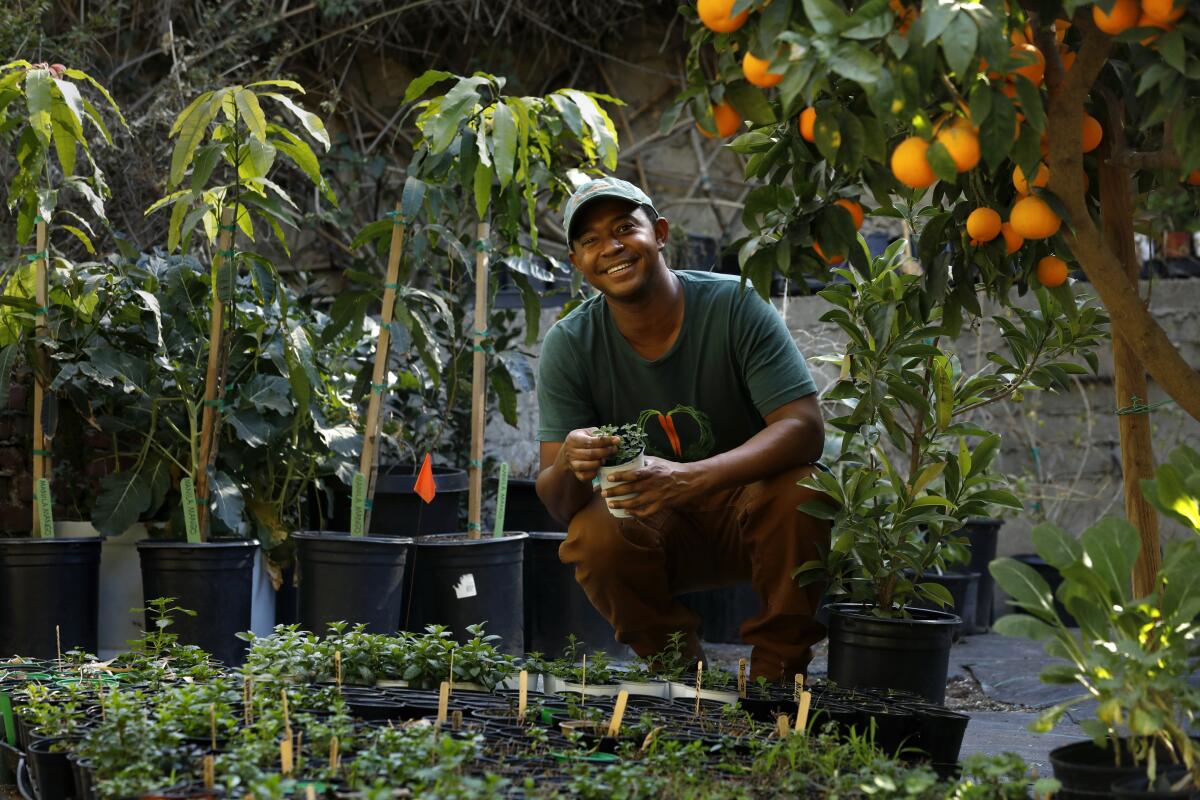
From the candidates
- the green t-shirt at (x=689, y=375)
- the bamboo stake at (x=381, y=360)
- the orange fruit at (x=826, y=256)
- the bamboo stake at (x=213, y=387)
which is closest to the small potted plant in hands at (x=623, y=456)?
the green t-shirt at (x=689, y=375)

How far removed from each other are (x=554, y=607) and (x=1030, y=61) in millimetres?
2762

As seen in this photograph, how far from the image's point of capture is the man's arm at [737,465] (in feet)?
8.81

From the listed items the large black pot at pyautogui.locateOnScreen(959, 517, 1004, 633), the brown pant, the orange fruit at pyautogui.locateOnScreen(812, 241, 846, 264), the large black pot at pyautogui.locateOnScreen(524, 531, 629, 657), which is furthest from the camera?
the large black pot at pyautogui.locateOnScreen(959, 517, 1004, 633)

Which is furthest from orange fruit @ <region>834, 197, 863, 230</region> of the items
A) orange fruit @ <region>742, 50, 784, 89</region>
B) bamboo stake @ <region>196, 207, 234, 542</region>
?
bamboo stake @ <region>196, 207, 234, 542</region>

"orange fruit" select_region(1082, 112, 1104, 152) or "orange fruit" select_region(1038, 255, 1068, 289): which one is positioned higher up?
"orange fruit" select_region(1082, 112, 1104, 152)

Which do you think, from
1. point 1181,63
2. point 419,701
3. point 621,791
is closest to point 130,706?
point 419,701

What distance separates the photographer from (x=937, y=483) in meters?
3.78

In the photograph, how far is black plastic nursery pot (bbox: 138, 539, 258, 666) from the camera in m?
3.41

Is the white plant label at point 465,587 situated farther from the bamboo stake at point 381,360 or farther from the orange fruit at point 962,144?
the orange fruit at point 962,144

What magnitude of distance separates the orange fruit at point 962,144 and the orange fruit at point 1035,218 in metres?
0.25

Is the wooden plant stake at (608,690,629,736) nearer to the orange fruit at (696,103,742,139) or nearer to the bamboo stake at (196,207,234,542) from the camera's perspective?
the orange fruit at (696,103,742,139)

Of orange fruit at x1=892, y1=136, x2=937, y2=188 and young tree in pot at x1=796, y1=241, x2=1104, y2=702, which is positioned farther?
young tree in pot at x1=796, y1=241, x2=1104, y2=702

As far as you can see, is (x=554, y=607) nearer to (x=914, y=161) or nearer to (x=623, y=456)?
(x=623, y=456)

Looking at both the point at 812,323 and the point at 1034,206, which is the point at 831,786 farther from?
the point at 812,323
